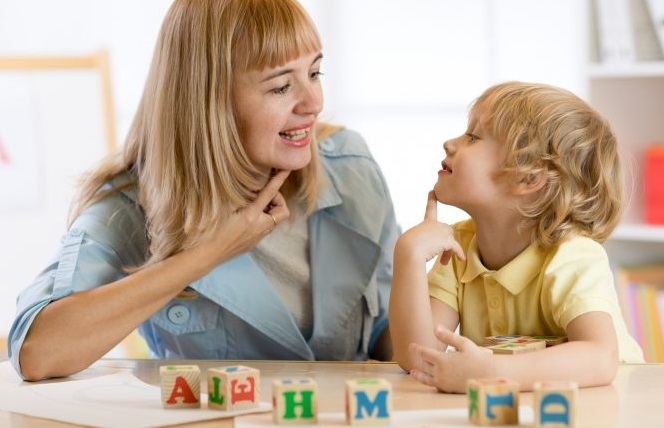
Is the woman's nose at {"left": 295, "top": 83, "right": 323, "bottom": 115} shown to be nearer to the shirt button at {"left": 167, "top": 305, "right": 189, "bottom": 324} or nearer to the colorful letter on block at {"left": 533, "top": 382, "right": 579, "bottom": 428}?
the shirt button at {"left": 167, "top": 305, "right": 189, "bottom": 324}

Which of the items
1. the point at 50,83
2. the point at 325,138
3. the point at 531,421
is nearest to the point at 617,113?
the point at 325,138

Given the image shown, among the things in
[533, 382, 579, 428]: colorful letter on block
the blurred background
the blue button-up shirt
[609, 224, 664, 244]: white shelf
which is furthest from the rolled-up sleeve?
[609, 224, 664, 244]: white shelf

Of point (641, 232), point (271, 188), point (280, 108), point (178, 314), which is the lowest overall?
point (641, 232)

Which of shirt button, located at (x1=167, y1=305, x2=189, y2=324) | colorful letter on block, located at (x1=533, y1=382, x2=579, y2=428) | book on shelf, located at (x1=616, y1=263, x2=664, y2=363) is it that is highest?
colorful letter on block, located at (x1=533, y1=382, x2=579, y2=428)

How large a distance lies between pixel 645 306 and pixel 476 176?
1.56 meters

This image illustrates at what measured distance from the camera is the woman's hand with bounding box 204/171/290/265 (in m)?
1.70

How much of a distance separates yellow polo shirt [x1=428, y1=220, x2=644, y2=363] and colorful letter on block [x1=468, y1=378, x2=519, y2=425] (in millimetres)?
284

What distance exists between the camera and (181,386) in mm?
1312

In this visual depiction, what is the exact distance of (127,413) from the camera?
1309 mm

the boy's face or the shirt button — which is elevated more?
the boy's face

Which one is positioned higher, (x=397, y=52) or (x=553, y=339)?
(x=397, y=52)

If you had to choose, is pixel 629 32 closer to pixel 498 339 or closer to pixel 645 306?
pixel 645 306

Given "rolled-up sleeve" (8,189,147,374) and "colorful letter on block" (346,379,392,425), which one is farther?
"rolled-up sleeve" (8,189,147,374)

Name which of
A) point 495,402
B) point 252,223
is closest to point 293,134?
point 252,223
